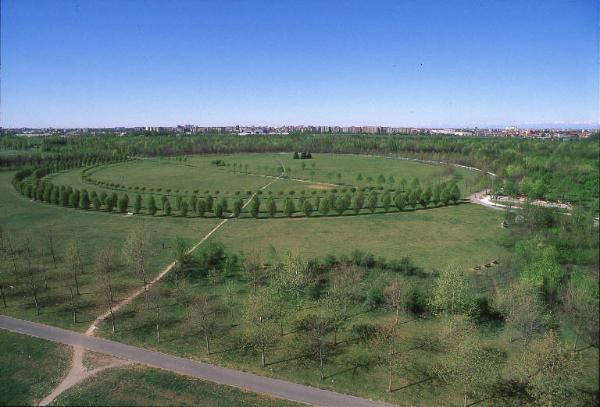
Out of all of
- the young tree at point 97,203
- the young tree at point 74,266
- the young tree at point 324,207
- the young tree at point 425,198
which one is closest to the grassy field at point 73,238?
the young tree at point 74,266

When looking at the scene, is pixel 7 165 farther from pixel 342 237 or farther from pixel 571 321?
pixel 571 321

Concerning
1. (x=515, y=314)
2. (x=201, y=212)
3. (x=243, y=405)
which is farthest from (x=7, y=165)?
(x=515, y=314)

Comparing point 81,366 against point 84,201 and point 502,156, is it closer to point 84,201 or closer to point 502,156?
point 84,201

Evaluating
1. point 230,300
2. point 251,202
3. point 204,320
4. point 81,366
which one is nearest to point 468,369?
point 204,320

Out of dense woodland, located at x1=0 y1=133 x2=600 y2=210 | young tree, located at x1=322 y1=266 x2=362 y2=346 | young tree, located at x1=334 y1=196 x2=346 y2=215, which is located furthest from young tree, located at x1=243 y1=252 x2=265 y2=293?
young tree, located at x1=334 y1=196 x2=346 y2=215

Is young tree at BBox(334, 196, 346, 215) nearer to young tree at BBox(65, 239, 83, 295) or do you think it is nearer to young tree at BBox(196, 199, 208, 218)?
young tree at BBox(196, 199, 208, 218)

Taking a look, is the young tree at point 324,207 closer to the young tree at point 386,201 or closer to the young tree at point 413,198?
the young tree at point 386,201
